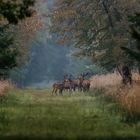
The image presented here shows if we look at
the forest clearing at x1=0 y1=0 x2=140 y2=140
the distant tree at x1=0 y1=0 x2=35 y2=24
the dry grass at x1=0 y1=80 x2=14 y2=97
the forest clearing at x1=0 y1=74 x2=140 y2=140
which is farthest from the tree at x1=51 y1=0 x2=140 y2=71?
the distant tree at x1=0 y1=0 x2=35 y2=24

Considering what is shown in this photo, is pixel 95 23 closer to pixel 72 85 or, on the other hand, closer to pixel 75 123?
pixel 72 85

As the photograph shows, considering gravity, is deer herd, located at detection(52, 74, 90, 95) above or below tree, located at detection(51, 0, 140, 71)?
below

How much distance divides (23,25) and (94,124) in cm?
3005

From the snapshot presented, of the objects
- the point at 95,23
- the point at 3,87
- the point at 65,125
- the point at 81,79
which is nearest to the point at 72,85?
the point at 81,79

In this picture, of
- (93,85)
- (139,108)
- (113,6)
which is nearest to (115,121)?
(139,108)

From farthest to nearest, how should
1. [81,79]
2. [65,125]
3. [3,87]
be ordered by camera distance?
[81,79] → [3,87] → [65,125]

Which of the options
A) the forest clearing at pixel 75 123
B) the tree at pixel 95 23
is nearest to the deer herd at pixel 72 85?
the tree at pixel 95 23

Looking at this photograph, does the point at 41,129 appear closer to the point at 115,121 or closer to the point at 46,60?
the point at 115,121

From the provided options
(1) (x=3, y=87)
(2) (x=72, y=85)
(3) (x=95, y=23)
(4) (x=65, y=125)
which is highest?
(3) (x=95, y=23)

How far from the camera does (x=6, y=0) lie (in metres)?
17.2

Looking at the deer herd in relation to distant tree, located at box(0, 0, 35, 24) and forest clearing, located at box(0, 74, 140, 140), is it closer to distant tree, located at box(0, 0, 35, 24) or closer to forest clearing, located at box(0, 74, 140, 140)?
forest clearing, located at box(0, 74, 140, 140)

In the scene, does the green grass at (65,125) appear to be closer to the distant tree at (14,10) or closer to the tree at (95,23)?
the distant tree at (14,10)

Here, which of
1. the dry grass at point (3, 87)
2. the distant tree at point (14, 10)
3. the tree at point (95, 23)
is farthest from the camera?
the dry grass at point (3, 87)

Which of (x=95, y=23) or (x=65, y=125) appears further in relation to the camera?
(x=95, y=23)
